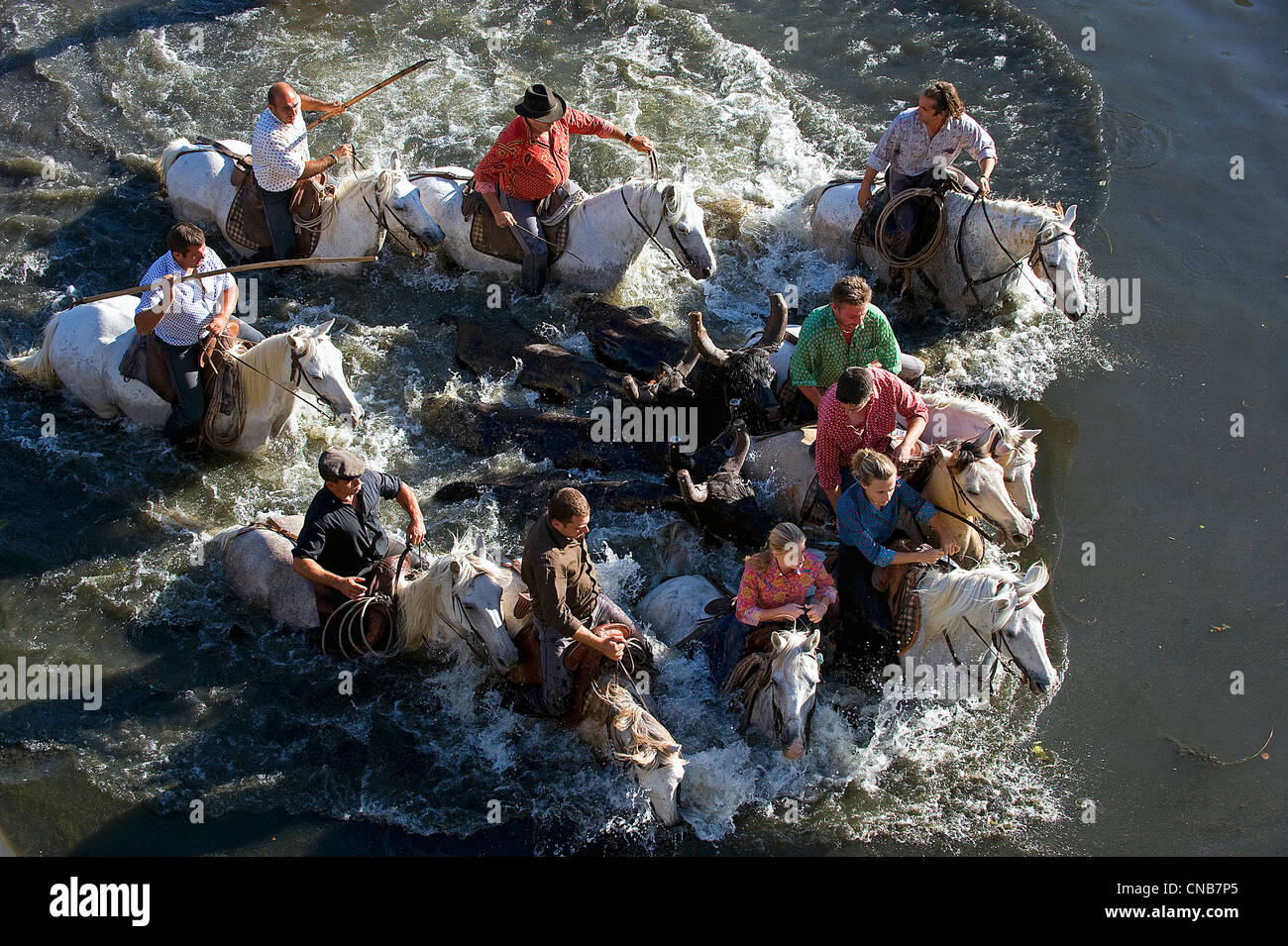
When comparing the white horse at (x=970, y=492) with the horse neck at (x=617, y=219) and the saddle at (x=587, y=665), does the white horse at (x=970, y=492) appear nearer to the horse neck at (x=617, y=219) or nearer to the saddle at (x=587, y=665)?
the saddle at (x=587, y=665)

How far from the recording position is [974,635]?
5.82 metres

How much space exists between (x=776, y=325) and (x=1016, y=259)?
2478 mm

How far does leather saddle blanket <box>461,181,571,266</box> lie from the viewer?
941 centimetres

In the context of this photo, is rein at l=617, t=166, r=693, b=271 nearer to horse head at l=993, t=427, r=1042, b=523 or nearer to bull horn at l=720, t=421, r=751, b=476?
bull horn at l=720, t=421, r=751, b=476

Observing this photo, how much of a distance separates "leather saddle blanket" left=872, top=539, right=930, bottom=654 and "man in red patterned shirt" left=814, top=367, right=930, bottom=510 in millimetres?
602

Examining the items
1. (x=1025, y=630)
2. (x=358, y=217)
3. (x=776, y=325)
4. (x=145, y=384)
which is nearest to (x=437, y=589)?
(x=1025, y=630)

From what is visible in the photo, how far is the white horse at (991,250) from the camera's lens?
859cm

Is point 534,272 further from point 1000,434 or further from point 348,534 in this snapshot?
point 1000,434

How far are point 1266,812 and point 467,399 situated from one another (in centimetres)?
625

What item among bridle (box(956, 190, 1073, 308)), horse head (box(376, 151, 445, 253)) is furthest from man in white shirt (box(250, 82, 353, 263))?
bridle (box(956, 190, 1073, 308))

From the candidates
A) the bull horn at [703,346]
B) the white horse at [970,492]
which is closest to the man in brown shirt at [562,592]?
the white horse at [970,492]

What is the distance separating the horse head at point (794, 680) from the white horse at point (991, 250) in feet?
15.1

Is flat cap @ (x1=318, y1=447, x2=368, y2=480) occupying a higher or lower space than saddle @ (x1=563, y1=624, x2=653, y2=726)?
higher
